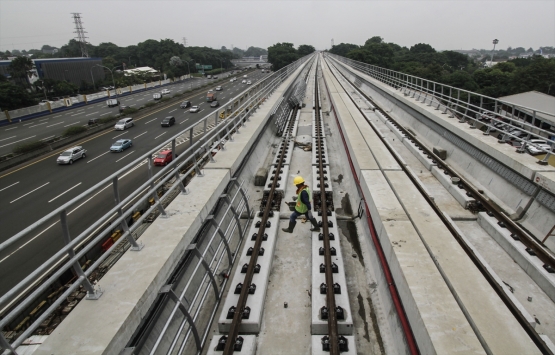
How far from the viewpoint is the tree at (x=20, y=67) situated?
188 feet

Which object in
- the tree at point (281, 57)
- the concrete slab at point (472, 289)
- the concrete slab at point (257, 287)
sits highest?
the tree at point (281, 57)

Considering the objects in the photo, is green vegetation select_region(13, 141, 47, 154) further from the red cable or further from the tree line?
the red cable

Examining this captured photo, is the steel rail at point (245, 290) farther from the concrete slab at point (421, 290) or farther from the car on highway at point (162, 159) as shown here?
the car on highway at point (162, 159)

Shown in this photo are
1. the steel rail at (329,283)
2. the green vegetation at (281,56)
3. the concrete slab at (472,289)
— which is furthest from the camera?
the green vegetation at (281,56)

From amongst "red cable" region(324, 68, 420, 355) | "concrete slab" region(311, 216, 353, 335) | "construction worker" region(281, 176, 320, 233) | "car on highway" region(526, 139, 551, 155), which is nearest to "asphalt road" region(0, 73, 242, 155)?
"construction worker" region(281, 176, 320, 233)

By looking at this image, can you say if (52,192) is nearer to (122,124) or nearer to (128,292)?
(122,124)

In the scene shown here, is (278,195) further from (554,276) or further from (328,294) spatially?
(554,276)

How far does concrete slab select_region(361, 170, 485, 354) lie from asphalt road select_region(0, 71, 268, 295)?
12.2 metres

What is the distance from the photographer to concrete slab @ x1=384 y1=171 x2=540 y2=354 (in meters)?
3.28

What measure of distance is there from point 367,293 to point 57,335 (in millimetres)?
4516

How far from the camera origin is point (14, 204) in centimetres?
1652

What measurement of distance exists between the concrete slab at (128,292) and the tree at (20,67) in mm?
75824

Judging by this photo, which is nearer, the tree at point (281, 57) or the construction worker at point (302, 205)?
the construction worker at point (302, 205)

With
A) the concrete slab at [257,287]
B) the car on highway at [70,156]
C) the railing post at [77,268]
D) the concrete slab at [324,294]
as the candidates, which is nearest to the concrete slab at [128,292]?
the railing post at [77,268]
